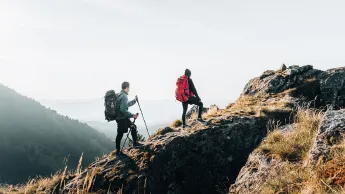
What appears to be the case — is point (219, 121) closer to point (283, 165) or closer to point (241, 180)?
point (241, 180)

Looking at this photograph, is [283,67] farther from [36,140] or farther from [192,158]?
[36,140]

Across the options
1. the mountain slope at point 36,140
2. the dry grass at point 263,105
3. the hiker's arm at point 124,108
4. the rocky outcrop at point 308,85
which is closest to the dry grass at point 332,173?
the dry grass at point 263,105

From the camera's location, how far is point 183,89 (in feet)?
43.6

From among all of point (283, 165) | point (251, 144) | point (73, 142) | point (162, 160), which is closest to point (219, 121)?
point (251, 144)

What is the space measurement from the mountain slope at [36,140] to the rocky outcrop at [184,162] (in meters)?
117

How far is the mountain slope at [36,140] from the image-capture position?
405 feet

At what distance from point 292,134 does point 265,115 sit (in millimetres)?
4237

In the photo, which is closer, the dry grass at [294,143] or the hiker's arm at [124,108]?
the dry grass at [294,143]

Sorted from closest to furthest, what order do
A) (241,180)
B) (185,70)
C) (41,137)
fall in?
(241,180) → (185,70) → (41,137)

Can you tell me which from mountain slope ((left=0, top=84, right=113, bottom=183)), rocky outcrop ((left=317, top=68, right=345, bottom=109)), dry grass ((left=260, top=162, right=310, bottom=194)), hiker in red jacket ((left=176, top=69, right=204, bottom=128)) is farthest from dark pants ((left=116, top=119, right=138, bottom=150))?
mountain slope ((left=0, top=84, right=113, bottom=183))

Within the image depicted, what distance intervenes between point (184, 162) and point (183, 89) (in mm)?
4478

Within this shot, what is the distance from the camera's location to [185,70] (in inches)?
522

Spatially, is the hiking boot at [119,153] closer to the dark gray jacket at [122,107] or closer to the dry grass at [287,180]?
the dark gray jacket at [122,107]

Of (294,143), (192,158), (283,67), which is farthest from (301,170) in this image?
(283,67)
